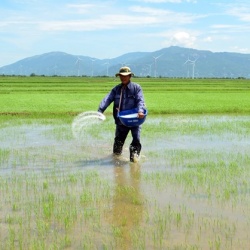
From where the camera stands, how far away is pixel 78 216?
4.18m

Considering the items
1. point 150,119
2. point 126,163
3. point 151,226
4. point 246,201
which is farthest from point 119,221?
point 150,119

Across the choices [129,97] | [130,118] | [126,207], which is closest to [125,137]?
[130,118]

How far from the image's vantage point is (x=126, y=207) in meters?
4.54

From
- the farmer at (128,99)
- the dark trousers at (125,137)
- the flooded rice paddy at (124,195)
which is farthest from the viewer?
the dark trousers at (125,137)

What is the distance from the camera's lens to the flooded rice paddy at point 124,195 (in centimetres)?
363

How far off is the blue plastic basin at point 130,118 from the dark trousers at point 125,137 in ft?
0.64

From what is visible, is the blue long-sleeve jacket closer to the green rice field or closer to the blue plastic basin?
the blue plastic basin

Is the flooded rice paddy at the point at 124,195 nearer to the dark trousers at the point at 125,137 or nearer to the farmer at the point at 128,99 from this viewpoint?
the dark trousers at the point at 125,137

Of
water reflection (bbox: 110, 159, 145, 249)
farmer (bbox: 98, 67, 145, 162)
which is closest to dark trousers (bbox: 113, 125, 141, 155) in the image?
farmer (bbox: 98, 67, 145, 162)

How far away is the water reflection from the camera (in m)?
3.69

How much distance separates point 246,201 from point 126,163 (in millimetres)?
2743

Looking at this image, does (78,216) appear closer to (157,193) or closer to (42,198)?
(42,198)

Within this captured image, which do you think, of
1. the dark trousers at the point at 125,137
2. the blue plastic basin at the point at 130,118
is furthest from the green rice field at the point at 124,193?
the blue plastic basin at the point at 130,118

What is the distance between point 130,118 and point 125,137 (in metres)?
0.75
